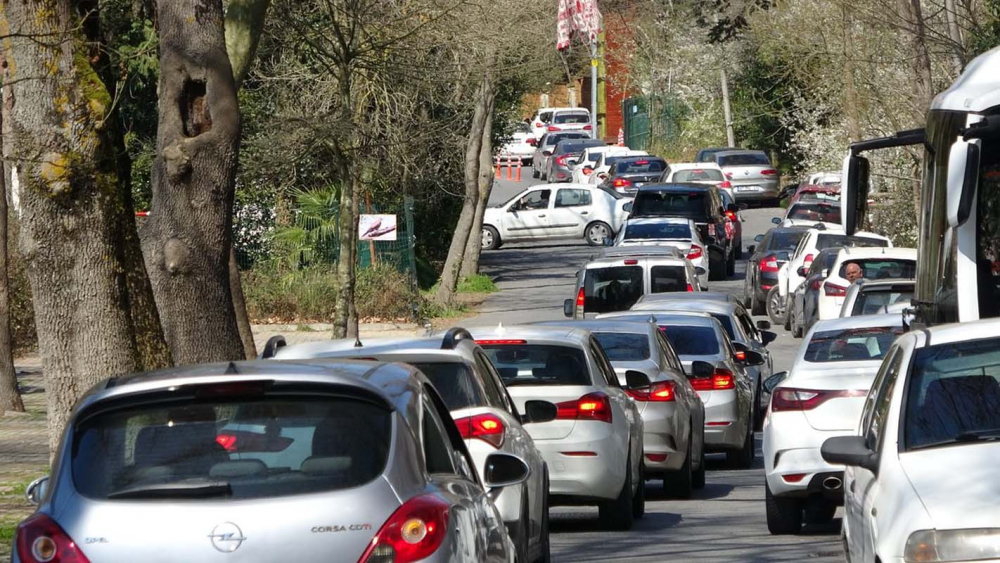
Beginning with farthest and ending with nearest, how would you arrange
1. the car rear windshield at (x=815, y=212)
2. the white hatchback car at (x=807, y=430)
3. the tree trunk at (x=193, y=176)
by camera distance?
1. the car rear windshield at (x=815, y=212)
2. the tree trunk at (x=193, y=176)
3. the white hatchback car at (x=807, y=430)

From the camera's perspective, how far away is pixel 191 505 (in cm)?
509

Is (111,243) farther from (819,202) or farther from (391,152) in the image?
(819,202)

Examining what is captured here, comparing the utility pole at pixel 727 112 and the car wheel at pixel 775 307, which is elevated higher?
the utility pole at pixel 727 112

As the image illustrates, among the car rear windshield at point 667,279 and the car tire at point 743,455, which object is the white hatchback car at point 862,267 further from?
the car tire at point 743,455

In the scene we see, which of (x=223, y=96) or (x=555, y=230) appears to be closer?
(x=223, y=96)

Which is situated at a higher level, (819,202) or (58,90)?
(58,90)

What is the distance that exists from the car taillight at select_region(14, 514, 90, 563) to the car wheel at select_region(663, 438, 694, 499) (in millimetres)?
9428

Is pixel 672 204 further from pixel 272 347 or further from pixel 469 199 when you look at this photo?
pixel 272 347

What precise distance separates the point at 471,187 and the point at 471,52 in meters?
5.13

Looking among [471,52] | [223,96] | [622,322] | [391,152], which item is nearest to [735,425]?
[622,322]

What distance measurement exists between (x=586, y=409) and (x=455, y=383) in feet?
8.76

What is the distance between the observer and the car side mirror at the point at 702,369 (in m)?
16.6

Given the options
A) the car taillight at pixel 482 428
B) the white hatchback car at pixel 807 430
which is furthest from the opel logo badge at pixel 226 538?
the white hatchback car at pixel 807 430

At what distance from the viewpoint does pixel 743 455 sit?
17422 mm
